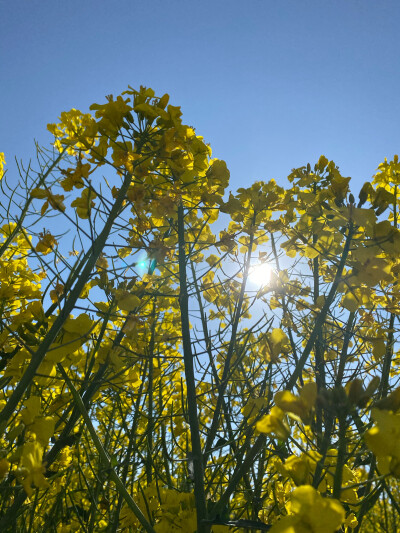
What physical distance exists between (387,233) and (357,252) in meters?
0.12

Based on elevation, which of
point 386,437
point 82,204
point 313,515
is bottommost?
point 313,515

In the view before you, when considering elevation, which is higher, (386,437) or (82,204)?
(82,204)

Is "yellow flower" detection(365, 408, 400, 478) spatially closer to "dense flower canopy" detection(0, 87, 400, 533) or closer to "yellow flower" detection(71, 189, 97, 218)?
"dense flower canopy" detection(0, 87, 400, 533)

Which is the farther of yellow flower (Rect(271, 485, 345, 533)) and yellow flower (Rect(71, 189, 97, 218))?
yellow flower (Rect(71, 189, 97, 218))

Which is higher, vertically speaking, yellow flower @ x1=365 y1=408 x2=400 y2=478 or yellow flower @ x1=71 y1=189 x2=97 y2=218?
yellow flower @ x1=71 y1=189 x2=97 y2=218

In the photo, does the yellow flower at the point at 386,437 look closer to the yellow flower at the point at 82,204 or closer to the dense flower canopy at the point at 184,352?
the dense flower canopy at the point at 184,352

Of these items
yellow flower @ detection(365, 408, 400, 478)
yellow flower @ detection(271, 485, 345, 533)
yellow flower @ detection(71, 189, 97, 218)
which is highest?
yellow flower @ detection(71, 189, 97, 218)

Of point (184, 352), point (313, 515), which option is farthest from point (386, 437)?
point (184, 352)

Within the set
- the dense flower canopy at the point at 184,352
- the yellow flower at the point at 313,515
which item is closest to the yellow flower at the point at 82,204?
the dense flower canopy at the point at 184,352

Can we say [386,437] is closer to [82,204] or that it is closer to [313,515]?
[313,515]

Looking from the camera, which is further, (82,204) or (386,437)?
(82,204)

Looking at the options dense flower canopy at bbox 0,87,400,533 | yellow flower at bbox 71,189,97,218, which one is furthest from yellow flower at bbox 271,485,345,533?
yellow flower at bbox 71,189,97,218

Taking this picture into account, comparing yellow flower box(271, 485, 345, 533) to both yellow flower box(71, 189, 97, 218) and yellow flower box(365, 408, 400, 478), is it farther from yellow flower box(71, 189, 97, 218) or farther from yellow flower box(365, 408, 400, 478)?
yellow flower box(71, 189, 97, 218)

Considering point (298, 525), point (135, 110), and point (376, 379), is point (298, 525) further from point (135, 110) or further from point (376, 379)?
point (135, 110)
